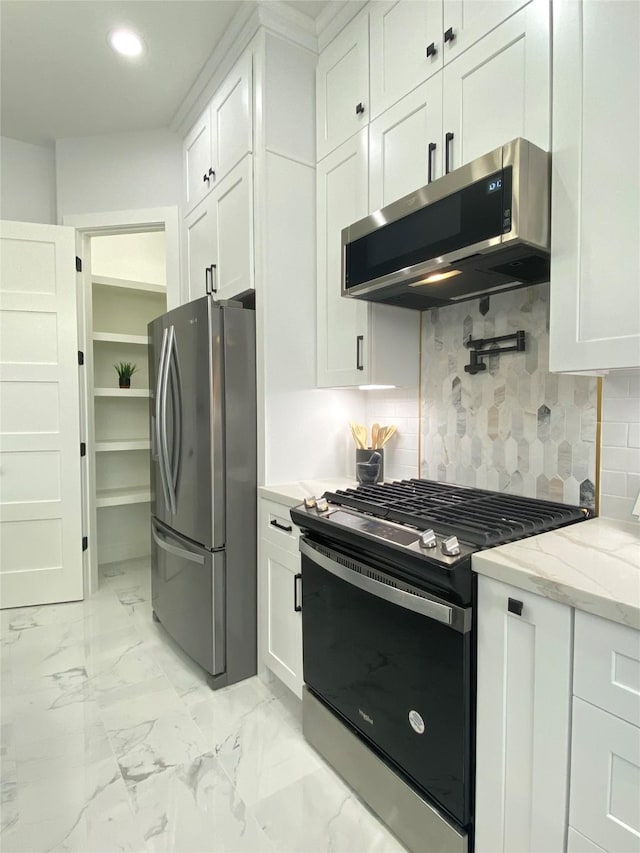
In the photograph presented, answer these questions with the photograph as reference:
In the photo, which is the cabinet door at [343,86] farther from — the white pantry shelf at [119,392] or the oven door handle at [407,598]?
the white pantry shelf at [119,392]

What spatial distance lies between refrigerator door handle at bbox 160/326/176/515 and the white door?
40.4 inches

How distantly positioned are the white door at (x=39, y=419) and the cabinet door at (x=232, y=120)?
4.12 feet

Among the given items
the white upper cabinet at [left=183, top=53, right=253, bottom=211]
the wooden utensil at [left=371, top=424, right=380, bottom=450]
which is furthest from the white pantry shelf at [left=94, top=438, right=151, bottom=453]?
the wooden utensil at [left=371, top=424, right=380, bottom=450]

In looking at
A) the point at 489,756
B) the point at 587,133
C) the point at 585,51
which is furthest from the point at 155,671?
the point at 585,51

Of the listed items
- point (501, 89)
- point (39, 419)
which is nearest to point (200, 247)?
point (39, 419)

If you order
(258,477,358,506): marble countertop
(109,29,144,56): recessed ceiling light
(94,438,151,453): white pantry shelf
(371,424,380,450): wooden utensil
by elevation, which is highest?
(109,29,144,56): recessed ceiling light

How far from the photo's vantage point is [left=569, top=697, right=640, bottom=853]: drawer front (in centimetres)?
86

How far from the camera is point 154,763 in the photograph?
168 centimetres

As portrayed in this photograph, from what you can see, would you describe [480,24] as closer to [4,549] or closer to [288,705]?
[288,705]

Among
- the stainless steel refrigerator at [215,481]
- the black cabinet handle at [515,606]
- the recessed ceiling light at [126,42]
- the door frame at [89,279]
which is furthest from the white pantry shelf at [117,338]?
the black cabinet handle at [515,606]

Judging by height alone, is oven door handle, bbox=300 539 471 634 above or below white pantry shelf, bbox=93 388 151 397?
below

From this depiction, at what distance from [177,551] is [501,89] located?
7.32 ft

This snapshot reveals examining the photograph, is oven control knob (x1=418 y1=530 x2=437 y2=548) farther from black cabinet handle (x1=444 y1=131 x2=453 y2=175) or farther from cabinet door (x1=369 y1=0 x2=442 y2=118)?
cabinet door (x1=369 y1=0 x2=442 y2=118)

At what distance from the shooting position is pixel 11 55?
2.40m
